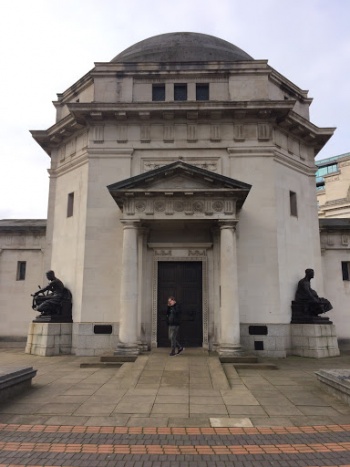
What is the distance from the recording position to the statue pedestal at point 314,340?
1642 cm

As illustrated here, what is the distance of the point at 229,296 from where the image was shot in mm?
15148

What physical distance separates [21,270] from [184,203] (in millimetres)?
12601

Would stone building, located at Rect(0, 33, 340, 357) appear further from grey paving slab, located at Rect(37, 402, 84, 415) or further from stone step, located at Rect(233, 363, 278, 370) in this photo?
grey paving slab, located at Rect(37, 402, 84, 415)

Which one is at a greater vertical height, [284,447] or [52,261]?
[52,261]

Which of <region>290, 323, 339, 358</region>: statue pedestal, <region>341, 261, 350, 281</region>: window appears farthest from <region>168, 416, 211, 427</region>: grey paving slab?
<region>341, 261, 350, 281</region>: window

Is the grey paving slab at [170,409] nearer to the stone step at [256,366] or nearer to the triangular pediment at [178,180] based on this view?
the stone step at [256,366]

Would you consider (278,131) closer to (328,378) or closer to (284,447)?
(328,378)

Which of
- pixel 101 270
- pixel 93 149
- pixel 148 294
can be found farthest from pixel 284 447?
pixel 93 149

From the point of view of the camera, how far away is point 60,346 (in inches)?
676

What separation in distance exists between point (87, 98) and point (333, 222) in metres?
16.3

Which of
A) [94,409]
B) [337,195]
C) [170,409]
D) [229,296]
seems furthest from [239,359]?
[337,195]

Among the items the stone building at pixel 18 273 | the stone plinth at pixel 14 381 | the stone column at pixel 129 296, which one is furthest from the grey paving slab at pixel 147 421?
the stone building at pixel 18 273

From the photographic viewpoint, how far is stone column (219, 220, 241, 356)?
48.7ft

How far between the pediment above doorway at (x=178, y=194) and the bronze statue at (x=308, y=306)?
5324 millimetres
